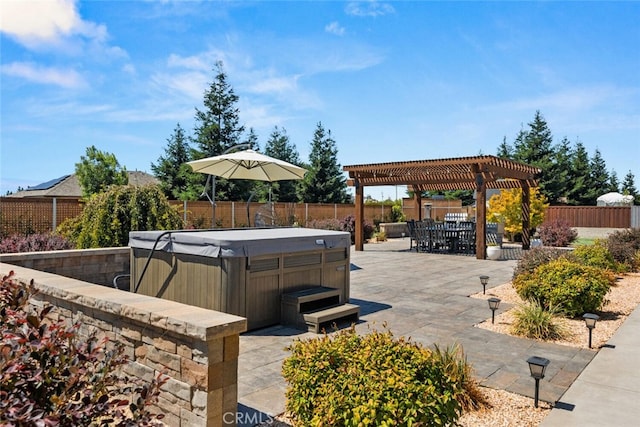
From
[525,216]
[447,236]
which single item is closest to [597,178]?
[525,216]

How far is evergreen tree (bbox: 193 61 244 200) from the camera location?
2506 cm

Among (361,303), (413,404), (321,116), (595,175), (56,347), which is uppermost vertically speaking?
(321,116)

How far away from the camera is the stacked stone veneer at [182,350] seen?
7.80 ft

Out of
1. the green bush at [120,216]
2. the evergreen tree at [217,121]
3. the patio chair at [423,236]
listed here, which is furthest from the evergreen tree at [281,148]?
the green bush at [120,216]

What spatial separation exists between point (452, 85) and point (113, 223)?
9807 mm

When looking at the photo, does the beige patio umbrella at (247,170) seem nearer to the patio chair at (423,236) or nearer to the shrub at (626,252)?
the patio chair at (423,236)

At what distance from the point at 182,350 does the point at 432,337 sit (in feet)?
10.1

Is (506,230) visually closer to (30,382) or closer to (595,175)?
(30,382)

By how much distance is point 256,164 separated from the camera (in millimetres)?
9586

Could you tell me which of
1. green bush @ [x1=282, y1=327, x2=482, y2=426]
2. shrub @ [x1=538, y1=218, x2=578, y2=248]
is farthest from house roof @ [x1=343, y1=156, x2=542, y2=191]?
green bush @ [x1=282, y1=327, x2=482, y2=426]

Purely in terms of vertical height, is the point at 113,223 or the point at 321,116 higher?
the point at 321,116

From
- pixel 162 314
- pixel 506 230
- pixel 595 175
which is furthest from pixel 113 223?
pixel 595 175

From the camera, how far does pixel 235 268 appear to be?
4695 millimetres

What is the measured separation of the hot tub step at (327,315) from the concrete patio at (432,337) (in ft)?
0.42
